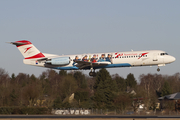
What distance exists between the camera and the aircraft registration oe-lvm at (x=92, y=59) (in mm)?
46188

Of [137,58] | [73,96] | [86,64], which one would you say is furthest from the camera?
[73,96]

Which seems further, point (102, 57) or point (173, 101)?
point (173, 101)

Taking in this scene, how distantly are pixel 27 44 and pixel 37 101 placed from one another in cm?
1906

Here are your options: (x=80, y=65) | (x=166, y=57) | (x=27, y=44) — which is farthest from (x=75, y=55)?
(x=166, y=57)

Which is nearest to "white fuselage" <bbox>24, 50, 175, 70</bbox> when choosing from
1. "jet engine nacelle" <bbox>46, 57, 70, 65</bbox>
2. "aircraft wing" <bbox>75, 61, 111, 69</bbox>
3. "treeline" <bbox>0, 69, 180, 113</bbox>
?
"aircraft wing" <bbox>75, 61, 111, 69</bbox>

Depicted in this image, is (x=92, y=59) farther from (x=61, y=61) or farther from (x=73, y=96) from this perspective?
(x=73, y=96)

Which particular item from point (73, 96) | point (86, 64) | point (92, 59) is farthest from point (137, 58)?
point (73, 96)

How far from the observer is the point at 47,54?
178 ft

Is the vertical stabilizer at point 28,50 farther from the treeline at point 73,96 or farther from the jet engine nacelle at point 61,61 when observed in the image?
the treeline at point 73,96

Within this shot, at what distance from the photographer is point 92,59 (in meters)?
48.9

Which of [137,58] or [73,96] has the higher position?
[137,58]

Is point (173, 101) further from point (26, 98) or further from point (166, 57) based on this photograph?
point (26, 98)

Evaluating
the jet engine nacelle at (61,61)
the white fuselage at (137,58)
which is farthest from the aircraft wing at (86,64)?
the jet engine nacelle at (61,61)

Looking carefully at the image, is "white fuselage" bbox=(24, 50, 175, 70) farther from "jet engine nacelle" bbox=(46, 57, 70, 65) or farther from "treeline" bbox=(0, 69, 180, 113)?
"treeline" bbox=(0, 69, 180, 113)
